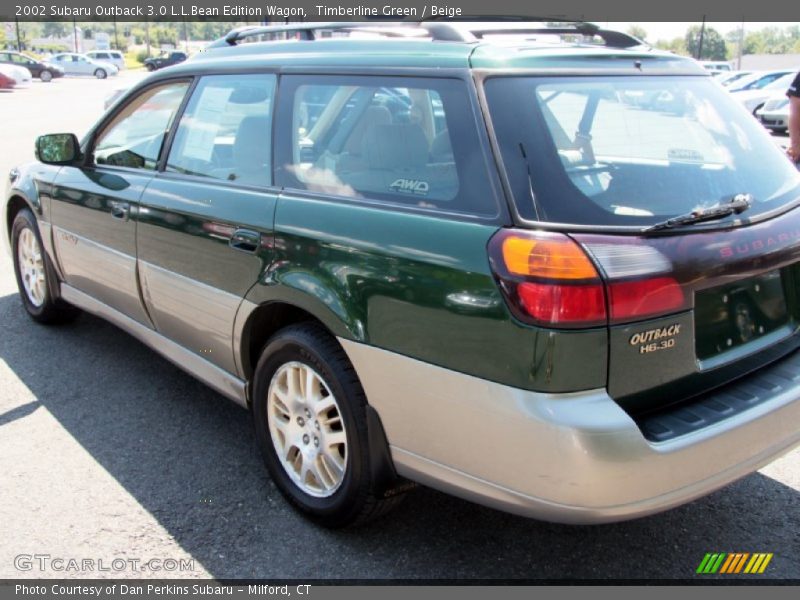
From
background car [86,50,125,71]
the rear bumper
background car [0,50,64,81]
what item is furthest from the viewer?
background car [86,50,125,71]

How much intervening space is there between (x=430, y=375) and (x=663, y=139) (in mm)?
1332

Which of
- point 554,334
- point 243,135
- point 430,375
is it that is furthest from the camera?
point 243,135

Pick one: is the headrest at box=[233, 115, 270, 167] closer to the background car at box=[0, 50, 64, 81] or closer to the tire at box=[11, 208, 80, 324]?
the tire at box=[11, 208, 80, 324]

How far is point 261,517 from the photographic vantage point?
3.14 metres

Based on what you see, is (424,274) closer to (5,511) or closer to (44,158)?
(5,511)

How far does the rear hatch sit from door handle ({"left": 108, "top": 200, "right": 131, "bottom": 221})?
87.3 inches

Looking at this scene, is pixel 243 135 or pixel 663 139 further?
pixel 243 135

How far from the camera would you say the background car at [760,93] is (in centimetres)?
2109

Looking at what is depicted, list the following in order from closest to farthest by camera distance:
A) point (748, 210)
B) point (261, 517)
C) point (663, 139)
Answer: point (748, 210) → point (663, 139) → point (261, 517)

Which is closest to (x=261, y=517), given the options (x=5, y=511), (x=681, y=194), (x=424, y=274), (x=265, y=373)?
(x=265, y=373)

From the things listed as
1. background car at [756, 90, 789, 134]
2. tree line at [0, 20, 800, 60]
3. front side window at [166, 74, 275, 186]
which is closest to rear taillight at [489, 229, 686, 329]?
front side window at [166, 74, 275, 186]

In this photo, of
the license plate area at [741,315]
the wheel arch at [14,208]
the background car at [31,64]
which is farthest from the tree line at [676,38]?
the license plate area at [741,315]

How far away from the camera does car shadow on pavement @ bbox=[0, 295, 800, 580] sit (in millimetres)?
2850

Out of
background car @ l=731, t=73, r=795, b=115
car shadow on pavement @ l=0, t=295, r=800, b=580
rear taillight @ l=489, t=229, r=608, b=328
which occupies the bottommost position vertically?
car shadow on pavement @ l=0, t=295, r=800, b=580
